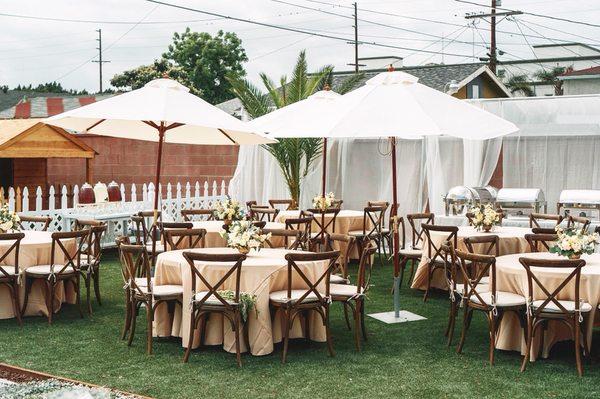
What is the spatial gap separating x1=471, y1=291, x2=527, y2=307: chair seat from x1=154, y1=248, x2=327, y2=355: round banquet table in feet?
4.76

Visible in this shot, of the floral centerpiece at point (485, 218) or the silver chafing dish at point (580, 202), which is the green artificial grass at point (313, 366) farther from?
the silver chafing dish at point (580, 202)

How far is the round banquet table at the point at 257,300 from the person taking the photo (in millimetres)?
7289

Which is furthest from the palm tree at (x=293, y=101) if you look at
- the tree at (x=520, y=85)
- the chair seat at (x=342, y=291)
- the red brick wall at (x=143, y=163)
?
the tree at (x=520, y=85)

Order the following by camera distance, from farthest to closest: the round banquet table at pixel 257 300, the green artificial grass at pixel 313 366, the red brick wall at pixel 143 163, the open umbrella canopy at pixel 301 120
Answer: the red brick wall at pixel 143 163
the open umbrella canopy at pixel 301 120
the round banquet table at pixel 257 300
the green artificial grass at pixel 313 366

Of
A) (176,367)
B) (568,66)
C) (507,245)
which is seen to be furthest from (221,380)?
(568,66)

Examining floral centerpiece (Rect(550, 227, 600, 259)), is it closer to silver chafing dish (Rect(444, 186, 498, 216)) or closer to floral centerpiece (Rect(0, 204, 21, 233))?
silver chafing dish (Rect(444, 186, 498, 216))

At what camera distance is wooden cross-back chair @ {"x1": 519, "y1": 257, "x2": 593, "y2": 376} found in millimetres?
6738

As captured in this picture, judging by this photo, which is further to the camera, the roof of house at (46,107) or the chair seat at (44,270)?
the roof of house at (46,107)

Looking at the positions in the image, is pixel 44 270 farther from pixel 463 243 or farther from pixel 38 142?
pixel 38 142

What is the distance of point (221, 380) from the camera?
6.57 metres

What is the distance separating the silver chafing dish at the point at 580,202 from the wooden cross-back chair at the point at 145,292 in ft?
21.1

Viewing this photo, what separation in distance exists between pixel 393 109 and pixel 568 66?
35.7 metres

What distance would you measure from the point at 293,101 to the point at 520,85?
23277 millimetres

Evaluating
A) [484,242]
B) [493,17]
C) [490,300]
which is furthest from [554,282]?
[493,17]
